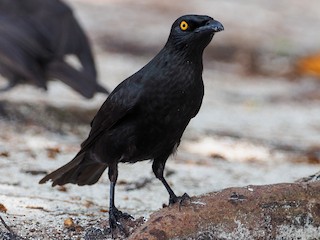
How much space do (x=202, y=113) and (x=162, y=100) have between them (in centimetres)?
418

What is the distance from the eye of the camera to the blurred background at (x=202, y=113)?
215 inches

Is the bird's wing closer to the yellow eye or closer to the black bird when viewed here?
the black bird

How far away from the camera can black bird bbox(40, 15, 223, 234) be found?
13.8 ft

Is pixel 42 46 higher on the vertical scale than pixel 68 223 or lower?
higher

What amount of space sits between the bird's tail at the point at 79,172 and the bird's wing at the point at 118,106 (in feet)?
0.76

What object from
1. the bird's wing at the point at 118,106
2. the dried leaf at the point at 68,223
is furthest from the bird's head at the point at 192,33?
the dried leaf at the point at 68,223

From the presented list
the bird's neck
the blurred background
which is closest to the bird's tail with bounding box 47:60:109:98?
the blurred background

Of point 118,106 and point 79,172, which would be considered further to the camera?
point 79,172

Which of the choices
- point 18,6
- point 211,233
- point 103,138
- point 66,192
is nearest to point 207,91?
point 18,6

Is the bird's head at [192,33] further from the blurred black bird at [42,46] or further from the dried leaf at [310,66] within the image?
the dried leaf at [310,66]

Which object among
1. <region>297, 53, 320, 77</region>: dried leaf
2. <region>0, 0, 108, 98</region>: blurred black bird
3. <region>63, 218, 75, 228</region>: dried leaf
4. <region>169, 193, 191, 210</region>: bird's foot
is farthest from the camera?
<region>297, 53, 320, 77</region>: dried leaf

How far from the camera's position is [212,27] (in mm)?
4176

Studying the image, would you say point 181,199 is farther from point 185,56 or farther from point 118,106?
point 185,56

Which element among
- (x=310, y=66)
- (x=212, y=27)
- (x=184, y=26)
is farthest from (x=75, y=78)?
(x=310, y=66)
